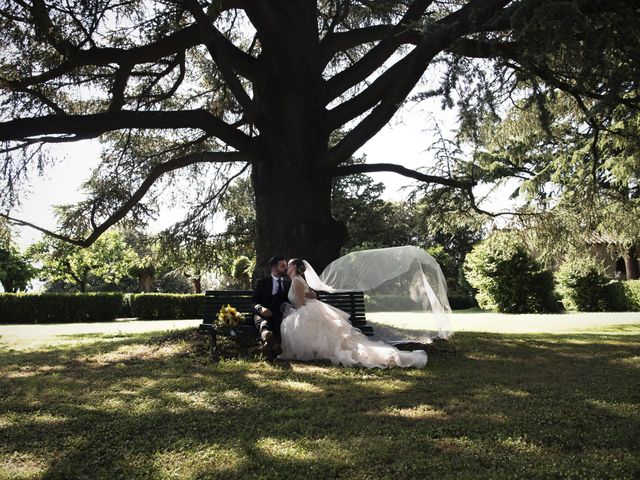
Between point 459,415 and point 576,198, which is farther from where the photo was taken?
point 576,198

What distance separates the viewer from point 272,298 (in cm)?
898

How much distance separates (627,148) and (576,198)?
5.39 ft

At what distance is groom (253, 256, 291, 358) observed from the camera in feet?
28.6

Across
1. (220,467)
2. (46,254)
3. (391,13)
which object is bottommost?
(220,467)

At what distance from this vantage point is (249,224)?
15.1m

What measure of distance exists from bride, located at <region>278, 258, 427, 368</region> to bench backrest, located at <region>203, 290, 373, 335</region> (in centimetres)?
66

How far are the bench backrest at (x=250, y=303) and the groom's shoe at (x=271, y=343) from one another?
0.77 meters

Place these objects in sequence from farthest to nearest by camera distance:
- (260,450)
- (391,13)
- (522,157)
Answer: (522,157), (391,13), (260,450)

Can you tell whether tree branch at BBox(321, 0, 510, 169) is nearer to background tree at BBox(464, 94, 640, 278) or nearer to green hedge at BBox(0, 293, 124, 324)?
A: background tree at BBox(464, 94, 640, 278)

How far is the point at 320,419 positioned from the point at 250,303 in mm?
4851

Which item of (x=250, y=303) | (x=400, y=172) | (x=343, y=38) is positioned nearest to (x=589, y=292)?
(x=400, y=172)

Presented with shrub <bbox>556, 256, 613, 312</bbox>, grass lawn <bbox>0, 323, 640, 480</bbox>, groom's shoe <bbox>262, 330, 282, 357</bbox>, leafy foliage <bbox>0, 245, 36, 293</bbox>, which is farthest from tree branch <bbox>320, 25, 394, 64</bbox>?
leafy foliage <bbox>0, 245, 36, 293</bbox>

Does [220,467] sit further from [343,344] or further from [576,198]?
[576,198]

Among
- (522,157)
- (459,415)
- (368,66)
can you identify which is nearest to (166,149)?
(368,66)
